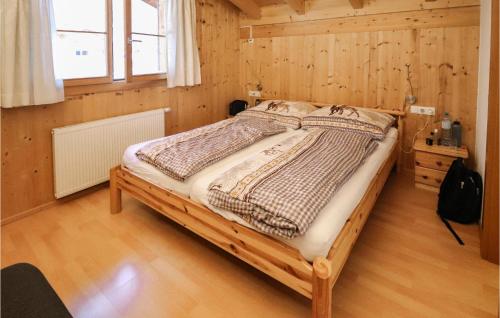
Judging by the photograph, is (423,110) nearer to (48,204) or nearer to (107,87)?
(107,87)

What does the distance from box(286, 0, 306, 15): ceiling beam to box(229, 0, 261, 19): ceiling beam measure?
0.60 meters

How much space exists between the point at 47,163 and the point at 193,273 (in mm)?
1706

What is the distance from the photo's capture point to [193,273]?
193cm

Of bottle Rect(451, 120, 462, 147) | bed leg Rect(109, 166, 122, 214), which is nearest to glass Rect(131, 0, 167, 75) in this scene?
bed leg Rect(109, 166, 122, 214)

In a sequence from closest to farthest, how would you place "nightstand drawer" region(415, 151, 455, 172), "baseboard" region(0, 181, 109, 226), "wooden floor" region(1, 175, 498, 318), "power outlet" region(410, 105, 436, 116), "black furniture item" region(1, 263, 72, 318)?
"black furniture item" region(1, 263, 72, 318) → "wooden floor" region(1, 175, 498, 318) → "baseboard" region(0, 181, 109, 226) → "nightstand drawer" region(415, 151, 455, 172) → "power outlet" region(410, 105, 436, 116)

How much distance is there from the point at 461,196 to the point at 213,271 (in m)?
1.98

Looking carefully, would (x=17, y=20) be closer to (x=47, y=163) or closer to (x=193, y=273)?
(x=47, y=163)

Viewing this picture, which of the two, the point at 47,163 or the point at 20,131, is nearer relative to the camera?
the point at 20,131

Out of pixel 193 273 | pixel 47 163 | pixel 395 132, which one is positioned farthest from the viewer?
pixel 395 132

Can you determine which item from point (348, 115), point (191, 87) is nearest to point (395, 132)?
point (348, 115)

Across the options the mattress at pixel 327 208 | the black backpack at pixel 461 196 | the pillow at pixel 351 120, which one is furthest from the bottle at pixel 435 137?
the mattress at pixel 327 208

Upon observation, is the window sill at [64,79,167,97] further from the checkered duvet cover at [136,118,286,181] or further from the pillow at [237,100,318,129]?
the pillow at [237,100,318,129]

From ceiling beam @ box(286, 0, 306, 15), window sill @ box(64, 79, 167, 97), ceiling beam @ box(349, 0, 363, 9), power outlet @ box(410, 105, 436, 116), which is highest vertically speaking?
ceiling beam @ box(286, 0, 306, 15)

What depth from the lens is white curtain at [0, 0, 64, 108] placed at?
2172mm
